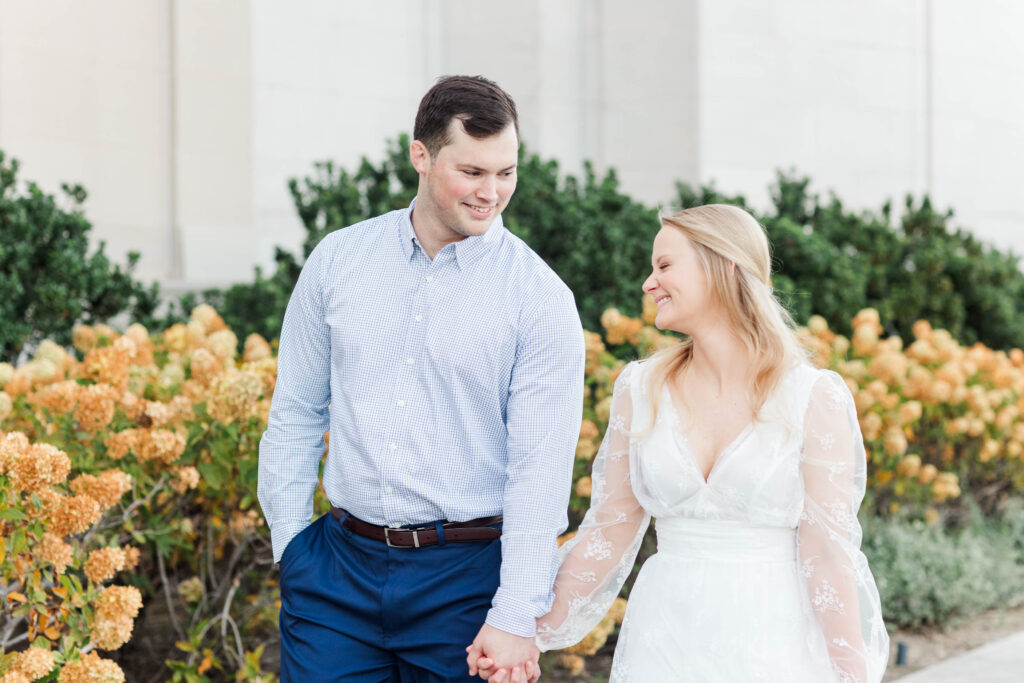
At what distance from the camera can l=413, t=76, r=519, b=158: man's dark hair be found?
254cm

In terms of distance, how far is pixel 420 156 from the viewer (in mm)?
2656

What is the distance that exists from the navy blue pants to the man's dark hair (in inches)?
37.7

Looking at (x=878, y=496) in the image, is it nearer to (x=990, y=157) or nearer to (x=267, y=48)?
(x=267, y=48)

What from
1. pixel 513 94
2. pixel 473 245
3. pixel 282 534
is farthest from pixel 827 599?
pixel 513 94

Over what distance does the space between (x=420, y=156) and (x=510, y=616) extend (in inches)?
42.9

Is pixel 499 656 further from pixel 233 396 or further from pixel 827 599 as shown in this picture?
pixel 233 396

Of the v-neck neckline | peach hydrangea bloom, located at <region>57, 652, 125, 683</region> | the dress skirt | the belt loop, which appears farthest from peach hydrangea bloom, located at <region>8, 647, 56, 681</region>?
the v-neck neckline

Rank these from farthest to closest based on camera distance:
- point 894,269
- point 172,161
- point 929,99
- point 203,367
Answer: point 929,99, point 894,269, point 172,161, point 203,367

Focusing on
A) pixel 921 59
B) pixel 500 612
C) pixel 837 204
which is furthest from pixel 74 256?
pixel 921 59

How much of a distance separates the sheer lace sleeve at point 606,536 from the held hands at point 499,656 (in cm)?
30

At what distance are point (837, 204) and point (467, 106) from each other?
6.83m

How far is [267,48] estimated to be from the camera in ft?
29.7

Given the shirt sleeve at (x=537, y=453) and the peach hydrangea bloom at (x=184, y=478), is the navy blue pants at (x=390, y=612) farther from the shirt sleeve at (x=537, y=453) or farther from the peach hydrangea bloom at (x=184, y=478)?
the peach hydrangea bloom at (x=184, y=478)

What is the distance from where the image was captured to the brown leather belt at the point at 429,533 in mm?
2592
